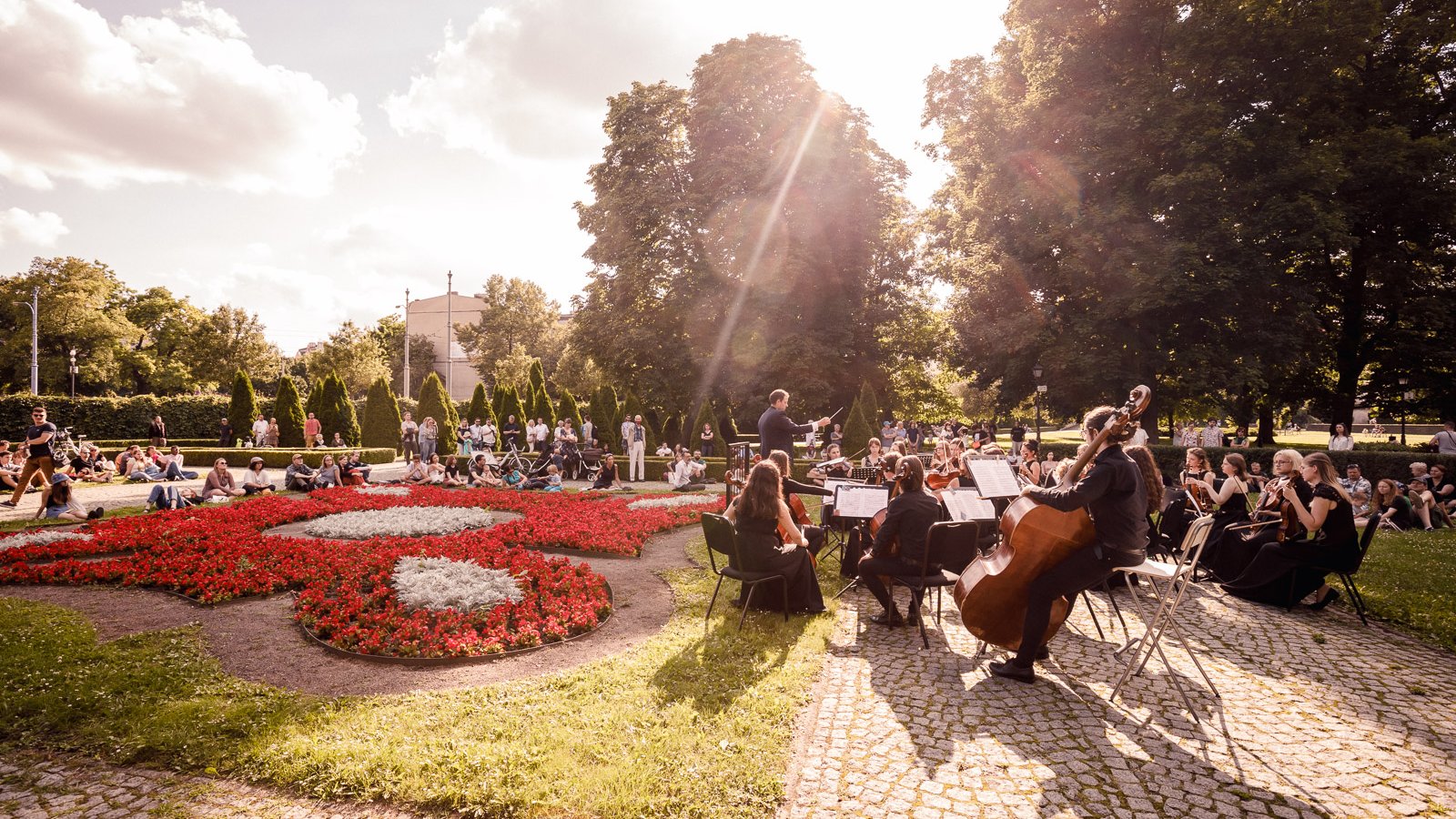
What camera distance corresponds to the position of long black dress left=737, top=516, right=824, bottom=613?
6715 millimetres

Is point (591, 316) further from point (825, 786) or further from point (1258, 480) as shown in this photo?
point (825, 786)

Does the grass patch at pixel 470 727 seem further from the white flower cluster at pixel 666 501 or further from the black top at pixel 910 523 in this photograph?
the white flower cluster at pixel 666 501

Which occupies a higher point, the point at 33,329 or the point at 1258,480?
the point at 33,329

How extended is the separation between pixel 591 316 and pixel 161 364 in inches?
1787

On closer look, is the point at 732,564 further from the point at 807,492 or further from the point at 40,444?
the point at 40,444

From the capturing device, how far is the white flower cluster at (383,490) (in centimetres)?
1650

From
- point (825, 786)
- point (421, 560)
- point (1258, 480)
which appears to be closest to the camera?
point (825, 786)

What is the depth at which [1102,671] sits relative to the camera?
220 inches

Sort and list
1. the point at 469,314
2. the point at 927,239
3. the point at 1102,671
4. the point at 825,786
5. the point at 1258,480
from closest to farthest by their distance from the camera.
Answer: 1. the point at 825,786
2. the point at 1102,671
3. the point at 1258,480
4. the point at 927,239
5. the point at 469,314

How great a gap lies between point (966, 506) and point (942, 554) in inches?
47.0

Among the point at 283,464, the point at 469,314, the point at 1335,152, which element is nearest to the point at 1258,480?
the point at 1335,152

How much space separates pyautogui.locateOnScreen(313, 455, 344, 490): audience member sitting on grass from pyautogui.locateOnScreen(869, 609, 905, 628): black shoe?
16.3 meters

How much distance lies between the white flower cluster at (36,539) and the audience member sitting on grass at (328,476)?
25.6ft

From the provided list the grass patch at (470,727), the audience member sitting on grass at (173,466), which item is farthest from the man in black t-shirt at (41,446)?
the grass patch at (470,727)
